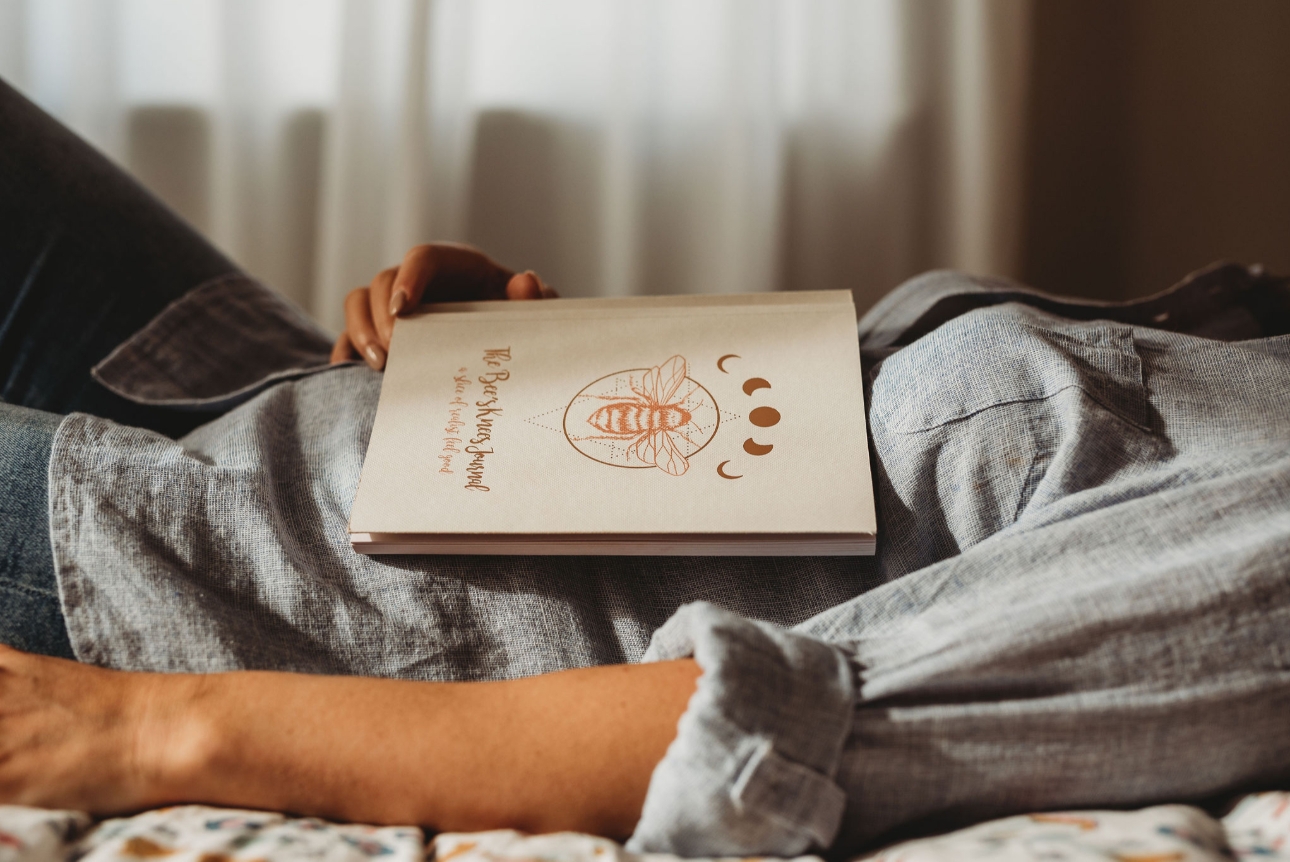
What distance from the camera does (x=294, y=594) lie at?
1.60 feet

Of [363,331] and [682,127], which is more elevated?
[682,127]

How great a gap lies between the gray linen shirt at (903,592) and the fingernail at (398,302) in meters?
0.06

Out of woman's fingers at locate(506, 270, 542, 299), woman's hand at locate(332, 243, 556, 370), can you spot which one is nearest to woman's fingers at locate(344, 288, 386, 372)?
woman's hand at locate(332, 243, 556, 370)

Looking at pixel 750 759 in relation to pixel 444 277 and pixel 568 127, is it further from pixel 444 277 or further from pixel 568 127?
pixel 568 127

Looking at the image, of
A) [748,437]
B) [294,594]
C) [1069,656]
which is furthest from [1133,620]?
[294,594]

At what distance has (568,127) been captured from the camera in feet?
4.32

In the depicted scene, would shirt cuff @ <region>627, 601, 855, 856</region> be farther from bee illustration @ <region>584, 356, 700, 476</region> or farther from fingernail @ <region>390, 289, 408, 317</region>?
fingernail @ <region>390, 289, 408, 317</region>

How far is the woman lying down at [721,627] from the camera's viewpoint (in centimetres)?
37

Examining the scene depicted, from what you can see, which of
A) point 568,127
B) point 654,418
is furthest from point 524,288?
point 568,127

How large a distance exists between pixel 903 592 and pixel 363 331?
1.45ft

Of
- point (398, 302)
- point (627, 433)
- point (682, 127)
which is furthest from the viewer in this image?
point (682, 127)

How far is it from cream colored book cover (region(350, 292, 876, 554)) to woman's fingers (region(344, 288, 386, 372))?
0.14 feet

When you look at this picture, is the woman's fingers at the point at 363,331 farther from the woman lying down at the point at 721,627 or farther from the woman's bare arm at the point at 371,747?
the woman's bare arm at the point at 371,747

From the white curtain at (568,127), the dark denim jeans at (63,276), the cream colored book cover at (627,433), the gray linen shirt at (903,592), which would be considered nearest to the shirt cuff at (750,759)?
the gray linen shirt at (903,592)
